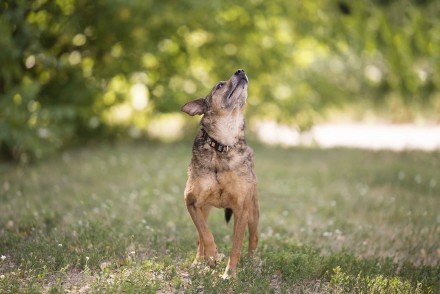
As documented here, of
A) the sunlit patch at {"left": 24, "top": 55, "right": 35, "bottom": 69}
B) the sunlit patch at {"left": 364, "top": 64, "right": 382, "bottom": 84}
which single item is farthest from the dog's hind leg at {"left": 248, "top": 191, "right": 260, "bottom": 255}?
the sunlit patch at {"left": 364, "top": 64, "right": 382, "bottom": 84}

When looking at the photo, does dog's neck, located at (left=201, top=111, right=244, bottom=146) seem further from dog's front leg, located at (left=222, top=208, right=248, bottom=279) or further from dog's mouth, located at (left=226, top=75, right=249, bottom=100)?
dog's front leg, located at (left=222, top=208, right=248, bottom=279)

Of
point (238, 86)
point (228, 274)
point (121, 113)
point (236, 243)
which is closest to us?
point (228, 274)

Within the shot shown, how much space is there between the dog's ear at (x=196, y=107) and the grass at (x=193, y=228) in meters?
1.47

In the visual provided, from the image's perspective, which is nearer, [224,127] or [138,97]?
[224,127]

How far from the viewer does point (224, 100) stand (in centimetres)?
587

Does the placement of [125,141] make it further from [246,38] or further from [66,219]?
[66,219]

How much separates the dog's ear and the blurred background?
22.6 feet

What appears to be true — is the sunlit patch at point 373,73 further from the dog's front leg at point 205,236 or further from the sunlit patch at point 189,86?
the dog's front leg at point 205,236

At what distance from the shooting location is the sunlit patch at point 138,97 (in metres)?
16.4

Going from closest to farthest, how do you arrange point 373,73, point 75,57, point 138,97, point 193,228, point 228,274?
point 228,274 → point 193,228 → point 75,57 → point 138,97 → point 373,73

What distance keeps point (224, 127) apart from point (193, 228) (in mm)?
2210

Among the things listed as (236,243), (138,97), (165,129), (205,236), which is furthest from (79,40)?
(236,243)

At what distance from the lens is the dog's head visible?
5848 mm

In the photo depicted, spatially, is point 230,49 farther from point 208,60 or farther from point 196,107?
point 196,107
